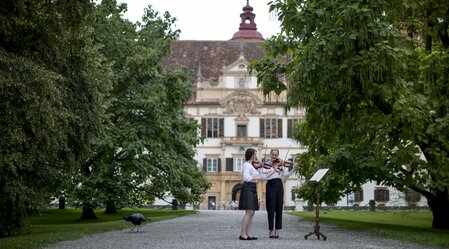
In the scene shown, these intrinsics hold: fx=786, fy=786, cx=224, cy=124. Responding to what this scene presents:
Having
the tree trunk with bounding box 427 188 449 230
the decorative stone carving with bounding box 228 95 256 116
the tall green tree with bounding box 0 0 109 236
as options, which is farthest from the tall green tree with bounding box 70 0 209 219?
the decorative stone carving with bounding box 228 95 256 116

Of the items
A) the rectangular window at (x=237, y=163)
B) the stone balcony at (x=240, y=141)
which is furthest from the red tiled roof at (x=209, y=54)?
the rectangular window at (x=237, y=163)

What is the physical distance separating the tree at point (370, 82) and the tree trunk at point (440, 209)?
3.64ft

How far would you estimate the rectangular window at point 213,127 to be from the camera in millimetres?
73250

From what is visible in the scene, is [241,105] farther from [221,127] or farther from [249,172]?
[249,172]

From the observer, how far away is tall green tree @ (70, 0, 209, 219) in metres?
31.4

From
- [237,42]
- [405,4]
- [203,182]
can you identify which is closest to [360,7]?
[405,4]

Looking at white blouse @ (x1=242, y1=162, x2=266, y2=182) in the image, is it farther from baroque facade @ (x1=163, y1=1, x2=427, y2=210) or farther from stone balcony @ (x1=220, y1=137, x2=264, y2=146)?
stone balcony @ (x1=220, y1=137, x2=264, y2=146)

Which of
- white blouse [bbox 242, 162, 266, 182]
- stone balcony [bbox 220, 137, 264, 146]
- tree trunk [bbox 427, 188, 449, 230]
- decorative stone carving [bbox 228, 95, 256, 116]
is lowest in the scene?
tree trunk [bbox 427, 188, 449, 230]

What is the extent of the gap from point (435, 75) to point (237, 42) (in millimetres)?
59454

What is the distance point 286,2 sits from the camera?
2033 cm

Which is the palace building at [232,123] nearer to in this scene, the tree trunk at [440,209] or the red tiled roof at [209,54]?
the red tiled roof at [209,54]

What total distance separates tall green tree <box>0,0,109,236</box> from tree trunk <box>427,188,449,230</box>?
10299mm

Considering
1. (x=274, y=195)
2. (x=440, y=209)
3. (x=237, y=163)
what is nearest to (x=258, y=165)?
(x=274, y=195)

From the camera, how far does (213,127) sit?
241 feet
